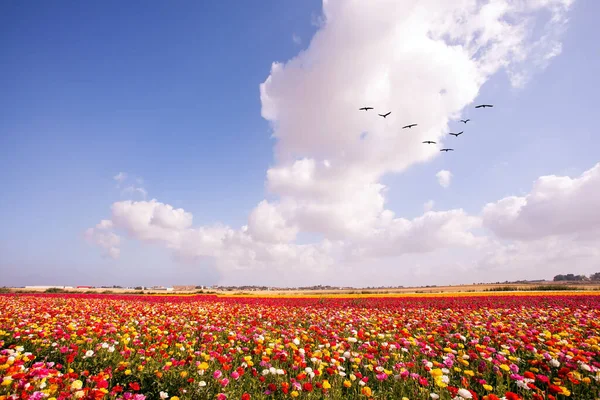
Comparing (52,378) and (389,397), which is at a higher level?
(52,378)

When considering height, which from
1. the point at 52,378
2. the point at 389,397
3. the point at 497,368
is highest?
the point at 52,378

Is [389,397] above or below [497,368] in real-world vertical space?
below

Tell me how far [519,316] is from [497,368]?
676 cm

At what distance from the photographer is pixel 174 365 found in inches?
188

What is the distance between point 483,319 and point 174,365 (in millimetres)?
9133

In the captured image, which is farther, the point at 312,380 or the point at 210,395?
the point at 312,380

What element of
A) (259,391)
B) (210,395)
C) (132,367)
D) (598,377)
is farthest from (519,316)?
(132,367)

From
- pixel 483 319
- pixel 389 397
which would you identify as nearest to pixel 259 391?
pixel 389 397

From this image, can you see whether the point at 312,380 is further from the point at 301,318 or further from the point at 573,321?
the point at 573,321

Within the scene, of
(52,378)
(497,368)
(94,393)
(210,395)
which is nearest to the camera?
(94,393)

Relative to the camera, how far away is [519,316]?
1006 centimetres

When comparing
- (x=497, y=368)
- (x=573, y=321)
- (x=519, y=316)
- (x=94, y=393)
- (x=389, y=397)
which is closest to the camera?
(x=94, y=393)

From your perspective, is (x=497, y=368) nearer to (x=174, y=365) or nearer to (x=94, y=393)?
(x=174, y=365)

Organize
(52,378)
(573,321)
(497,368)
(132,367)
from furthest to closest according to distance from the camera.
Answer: (573,321), (132,367), (497,368), (52,378)
